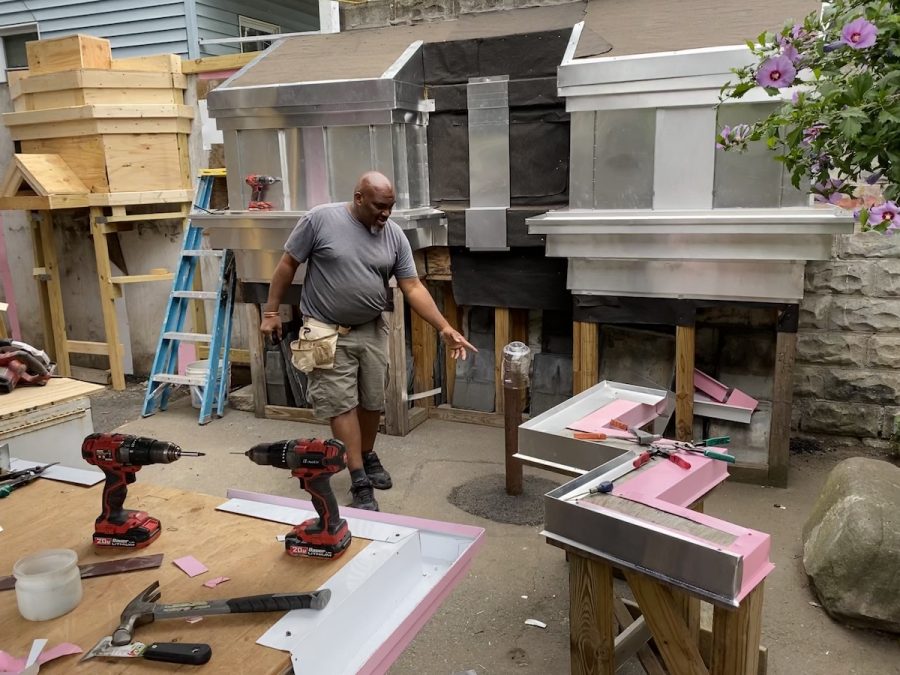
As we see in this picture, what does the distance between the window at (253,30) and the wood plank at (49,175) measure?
3.37 m

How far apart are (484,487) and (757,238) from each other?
215cm

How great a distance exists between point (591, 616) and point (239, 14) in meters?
8.79

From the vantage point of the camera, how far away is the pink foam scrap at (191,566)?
1854mm

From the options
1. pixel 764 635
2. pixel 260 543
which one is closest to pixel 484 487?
pixel 764 635

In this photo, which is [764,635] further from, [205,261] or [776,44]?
[205,261]

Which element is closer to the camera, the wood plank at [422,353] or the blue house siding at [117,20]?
the wood plank at [422,353]

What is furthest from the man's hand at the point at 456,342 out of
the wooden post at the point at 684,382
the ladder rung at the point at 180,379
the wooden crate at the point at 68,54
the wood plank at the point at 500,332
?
the wooden crate at the point at 68,54

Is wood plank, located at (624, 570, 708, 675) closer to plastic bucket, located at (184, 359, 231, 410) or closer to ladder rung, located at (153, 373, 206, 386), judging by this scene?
ladder rung, located at (153, 373, 206, 386)

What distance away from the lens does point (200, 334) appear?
614 centimetres

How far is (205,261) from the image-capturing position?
662 centimetres

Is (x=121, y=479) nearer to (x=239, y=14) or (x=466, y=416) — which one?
(x=466, y=416)

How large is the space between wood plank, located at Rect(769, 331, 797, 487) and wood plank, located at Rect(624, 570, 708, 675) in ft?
8.40

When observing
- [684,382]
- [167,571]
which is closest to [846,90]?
[167,571]

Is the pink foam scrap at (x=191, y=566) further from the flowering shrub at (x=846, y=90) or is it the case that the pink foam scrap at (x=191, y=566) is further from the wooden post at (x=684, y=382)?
the wooden post at (x=684, y=382)
